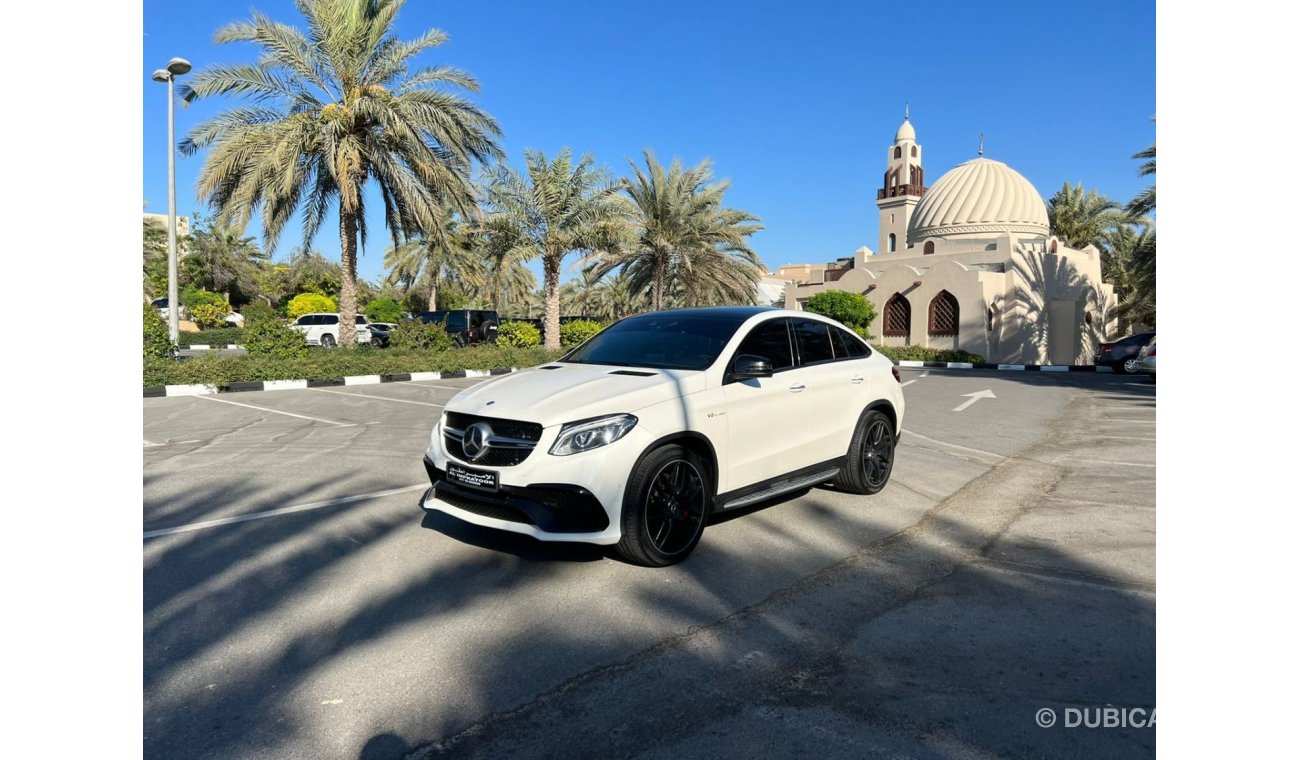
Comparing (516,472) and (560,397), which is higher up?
(560,397)

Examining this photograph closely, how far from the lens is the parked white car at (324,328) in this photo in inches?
1375

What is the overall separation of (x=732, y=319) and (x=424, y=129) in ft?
51.8

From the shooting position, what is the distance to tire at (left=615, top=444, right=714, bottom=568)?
14.7 ft

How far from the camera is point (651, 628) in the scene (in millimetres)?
3869

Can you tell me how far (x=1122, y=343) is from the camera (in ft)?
89.8

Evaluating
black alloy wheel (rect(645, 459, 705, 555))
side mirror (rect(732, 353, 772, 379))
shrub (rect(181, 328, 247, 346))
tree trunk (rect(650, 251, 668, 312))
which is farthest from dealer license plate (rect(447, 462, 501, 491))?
shrub (rect(181, 328, 247, 346))

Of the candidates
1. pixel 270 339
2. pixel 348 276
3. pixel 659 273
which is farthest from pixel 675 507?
pixel 659 273

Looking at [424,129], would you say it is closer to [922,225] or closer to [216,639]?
[216,639]

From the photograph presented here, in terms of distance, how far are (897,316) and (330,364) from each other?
29457 mm

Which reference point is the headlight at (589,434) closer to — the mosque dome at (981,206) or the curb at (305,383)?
the curb at (305,383)

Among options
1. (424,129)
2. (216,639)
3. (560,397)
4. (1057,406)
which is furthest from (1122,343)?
(216,639)

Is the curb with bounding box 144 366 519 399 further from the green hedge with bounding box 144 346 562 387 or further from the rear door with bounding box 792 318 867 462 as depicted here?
the rear door with bounding box 792 318 867 462

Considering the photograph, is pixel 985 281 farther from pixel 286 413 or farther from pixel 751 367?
pixel 751 367

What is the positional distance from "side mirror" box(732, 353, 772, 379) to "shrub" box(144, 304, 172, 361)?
14727 millimetres
